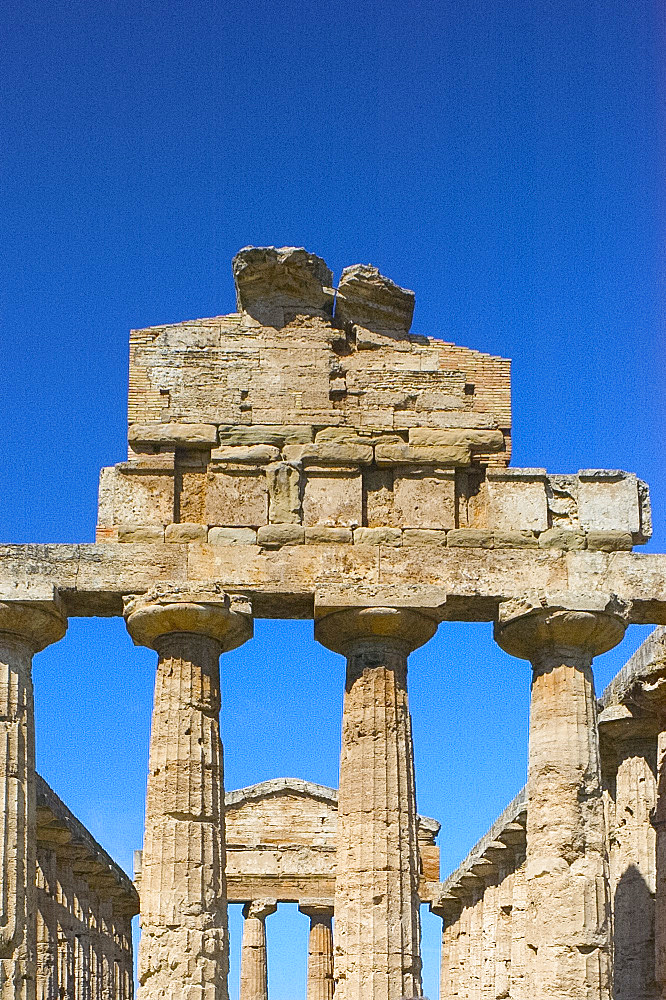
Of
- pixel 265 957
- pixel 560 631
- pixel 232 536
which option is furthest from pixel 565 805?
pixel 265 957

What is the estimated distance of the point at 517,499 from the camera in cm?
2764

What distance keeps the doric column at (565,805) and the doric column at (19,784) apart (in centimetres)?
714

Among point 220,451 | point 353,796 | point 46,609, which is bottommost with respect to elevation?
point 353,796

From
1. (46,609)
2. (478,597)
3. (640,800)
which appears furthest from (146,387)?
(640,800)

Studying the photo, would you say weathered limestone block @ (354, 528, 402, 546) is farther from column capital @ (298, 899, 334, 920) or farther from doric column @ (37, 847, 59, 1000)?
column capital @ (298, 899, 334, 920)

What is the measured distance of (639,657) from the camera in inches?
1209

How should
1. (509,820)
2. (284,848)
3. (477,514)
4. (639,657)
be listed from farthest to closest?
(284,848) → (509,820) → (639,657) → (477,514)

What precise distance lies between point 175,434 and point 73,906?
626 inches

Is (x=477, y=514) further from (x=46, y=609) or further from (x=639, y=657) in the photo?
(x=46, y=609)

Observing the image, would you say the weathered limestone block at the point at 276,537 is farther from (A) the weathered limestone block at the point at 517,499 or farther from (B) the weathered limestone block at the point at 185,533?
(A) the weathered limestone block at the point at 517,499

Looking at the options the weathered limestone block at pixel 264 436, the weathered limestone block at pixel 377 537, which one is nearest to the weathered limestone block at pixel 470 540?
the weathered limestone block at pixel 377 537

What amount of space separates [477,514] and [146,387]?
5.55 metres

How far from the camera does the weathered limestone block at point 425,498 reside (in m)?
27.5

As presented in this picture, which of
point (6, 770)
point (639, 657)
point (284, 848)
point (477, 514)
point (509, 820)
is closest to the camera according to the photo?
point (6, 770)
